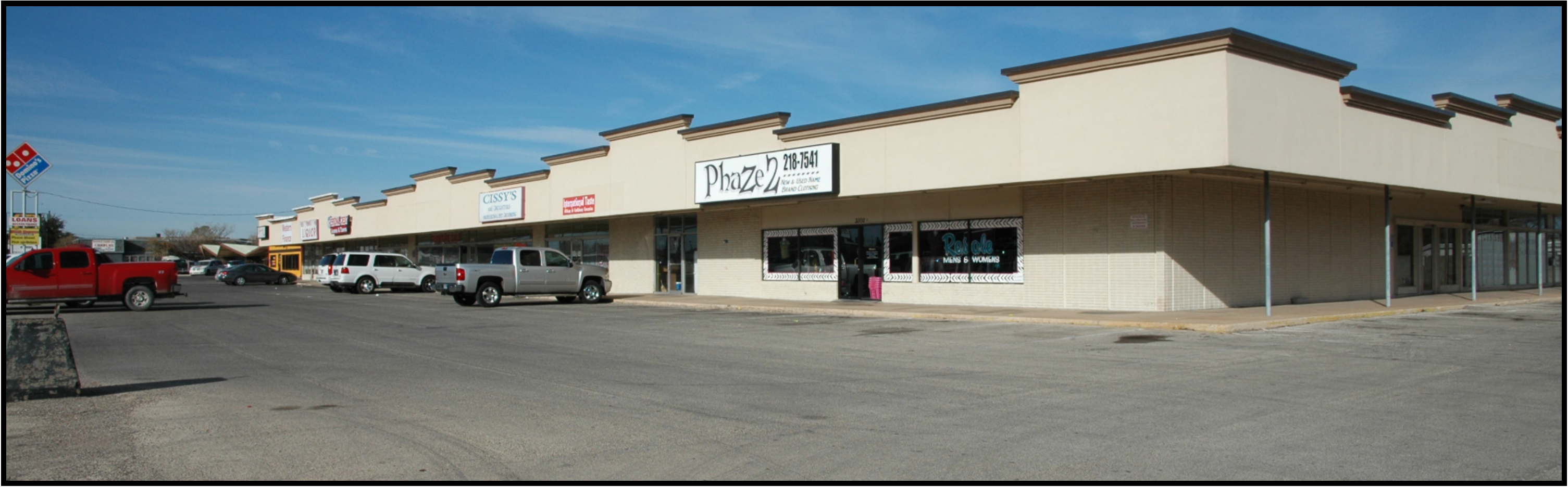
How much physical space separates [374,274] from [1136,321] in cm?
3215

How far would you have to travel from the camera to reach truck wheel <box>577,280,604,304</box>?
29.4 meters

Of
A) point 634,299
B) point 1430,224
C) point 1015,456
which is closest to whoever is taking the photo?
point 1015,456

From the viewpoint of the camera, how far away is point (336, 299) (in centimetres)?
3338

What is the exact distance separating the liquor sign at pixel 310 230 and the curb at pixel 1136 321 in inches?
1586

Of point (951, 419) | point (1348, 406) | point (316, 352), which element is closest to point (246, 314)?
point (316, 352)

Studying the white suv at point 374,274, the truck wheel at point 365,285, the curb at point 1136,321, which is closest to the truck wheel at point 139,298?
the curb at point 1136,321

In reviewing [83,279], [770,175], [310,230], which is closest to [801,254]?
[770,175]

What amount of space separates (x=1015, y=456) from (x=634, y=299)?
24.4 metres

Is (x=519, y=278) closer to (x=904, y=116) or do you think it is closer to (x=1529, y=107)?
(x=904, y=116)

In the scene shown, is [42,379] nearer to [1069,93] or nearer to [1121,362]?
[1121,362]

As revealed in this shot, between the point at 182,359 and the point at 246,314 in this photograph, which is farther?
the point at 246,314

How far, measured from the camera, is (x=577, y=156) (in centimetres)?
3356

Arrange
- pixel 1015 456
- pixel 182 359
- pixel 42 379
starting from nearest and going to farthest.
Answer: pixel 1015 456, pixel 42 379, pixel 182 359

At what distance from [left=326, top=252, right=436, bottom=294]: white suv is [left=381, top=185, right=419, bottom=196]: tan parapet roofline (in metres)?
6.09
